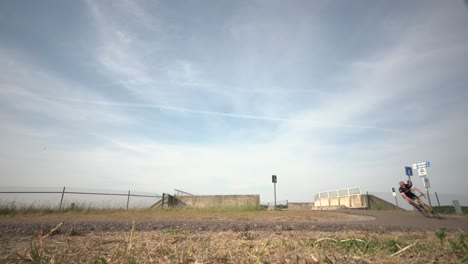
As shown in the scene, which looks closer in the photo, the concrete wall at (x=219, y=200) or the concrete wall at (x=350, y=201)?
the concrete wall at (x=219, y=200)

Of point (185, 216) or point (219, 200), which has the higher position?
point (219, 200)

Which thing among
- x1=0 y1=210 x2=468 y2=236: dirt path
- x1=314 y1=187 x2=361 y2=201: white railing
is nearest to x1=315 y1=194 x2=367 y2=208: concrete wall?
x1=314 y1=187 x2=361 y2=201: white railing

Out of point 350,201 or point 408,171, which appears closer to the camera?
point 408,171

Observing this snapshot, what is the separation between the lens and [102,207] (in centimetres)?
1585

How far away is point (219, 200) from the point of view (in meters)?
23.0

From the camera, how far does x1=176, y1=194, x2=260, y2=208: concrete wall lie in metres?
21.8

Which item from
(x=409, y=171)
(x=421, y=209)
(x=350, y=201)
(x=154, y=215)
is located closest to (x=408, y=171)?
(x=409, y=171)

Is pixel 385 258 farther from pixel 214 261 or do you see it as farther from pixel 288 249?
pixel 214 261

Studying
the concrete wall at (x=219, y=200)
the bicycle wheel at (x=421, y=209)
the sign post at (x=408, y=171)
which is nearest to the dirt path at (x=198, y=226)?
the bicycle wheel at (x=421, y=209)

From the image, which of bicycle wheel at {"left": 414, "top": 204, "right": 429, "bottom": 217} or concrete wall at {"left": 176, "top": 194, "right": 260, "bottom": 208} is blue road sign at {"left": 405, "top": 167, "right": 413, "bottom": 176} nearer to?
bicycle wheel at {"left": 414, "top": 204, "right": 429, "bottom": 217}

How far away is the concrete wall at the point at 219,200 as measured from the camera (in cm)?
2177

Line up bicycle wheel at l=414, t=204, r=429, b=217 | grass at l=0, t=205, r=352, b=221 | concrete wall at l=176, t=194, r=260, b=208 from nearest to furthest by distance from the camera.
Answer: grass at l=0, t=205, r=352, b=221
bicycle wheel at l=414, t=204, r=429, b=217
concrete wall at l=176, t=194, r=260, b=208

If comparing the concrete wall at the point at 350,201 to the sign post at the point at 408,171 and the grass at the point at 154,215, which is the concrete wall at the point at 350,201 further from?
the grass at the point at 154,215

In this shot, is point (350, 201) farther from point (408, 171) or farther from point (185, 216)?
point (185, 216)
